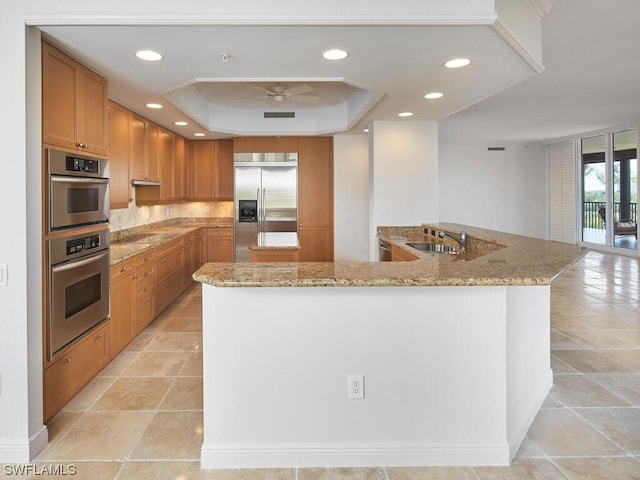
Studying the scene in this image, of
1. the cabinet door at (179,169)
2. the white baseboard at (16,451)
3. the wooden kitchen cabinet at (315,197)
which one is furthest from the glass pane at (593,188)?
the white baseboard at (16,451)

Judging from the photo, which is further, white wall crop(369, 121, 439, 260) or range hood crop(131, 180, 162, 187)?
white wall crop(369, 121, 439, 260)

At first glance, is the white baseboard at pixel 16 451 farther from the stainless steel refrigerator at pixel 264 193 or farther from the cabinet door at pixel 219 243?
the cabinet door at pixel 219 243

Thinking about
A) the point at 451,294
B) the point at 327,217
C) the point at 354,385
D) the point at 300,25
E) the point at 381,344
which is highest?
the point at 300,25

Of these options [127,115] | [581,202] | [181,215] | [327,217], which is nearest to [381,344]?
[127,115]

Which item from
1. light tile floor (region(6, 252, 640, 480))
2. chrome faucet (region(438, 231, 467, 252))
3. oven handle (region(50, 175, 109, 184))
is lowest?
light tile floor (region(6, 252, 640, 480))

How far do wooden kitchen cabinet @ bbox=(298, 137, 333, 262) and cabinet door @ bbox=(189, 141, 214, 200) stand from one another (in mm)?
1529

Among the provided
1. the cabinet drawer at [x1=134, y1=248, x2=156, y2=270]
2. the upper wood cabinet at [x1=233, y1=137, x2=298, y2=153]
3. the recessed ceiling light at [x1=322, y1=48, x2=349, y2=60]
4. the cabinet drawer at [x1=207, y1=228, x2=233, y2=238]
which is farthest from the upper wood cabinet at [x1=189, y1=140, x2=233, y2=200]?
the recessed ceiling light at [x1=322, y1=48, x2=349, y2=60]

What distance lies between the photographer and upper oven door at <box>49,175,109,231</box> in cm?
245

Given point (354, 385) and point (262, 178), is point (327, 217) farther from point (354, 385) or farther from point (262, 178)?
point (354, 385)

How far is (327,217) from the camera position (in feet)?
22.3

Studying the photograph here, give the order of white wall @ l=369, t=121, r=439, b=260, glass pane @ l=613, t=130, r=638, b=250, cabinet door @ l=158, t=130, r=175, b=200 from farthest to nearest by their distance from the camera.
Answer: glass pane @ l=613, t=130, r=638, b=250, cabinet door @ l=158, t=130, r=175, b=200, white wall @ l=369, t=121, r=439, b=260

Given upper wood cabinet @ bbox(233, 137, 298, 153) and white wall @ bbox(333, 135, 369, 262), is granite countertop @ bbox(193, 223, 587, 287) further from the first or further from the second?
upper wood cabinet @ bbox(233, 137, 298, 153)

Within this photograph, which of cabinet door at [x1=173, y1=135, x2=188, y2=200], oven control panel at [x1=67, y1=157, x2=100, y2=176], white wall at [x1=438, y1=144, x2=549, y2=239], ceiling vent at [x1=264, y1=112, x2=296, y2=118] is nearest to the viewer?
oven control panel at [x1=67, y1=157, x2=100, y2=176]

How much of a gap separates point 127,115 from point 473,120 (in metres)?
5.43
